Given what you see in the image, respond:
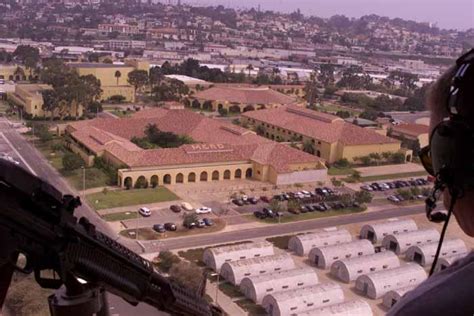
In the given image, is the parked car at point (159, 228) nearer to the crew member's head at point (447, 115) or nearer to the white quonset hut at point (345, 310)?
the white quonset hut at point (345, 310)

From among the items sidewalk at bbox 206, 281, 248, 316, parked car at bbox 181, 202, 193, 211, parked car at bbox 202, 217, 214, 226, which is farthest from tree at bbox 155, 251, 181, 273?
parked car at bbox 181, 202, 193, 211

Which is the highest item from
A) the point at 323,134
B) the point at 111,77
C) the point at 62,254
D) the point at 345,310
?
the point at 62,254

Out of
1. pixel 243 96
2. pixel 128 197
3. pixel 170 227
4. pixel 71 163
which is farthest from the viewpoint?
pixel 243 96

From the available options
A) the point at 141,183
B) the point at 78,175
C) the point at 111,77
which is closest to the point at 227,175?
the point at 141,183

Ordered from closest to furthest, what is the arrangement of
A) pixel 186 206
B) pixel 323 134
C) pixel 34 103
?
pixel 186 206, pixel 323 134, pixel 34 103

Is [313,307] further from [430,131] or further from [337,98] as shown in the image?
[337,98]

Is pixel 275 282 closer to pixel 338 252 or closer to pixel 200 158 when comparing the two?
pixel 338 252

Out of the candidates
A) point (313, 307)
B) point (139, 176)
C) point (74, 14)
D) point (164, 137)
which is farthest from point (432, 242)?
point (74, 14)
